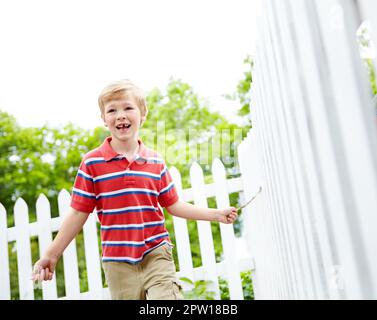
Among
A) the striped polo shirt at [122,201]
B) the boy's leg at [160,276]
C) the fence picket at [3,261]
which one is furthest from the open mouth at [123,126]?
the fence picket at [3,261]

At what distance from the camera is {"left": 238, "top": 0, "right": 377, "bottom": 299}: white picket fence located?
82cm

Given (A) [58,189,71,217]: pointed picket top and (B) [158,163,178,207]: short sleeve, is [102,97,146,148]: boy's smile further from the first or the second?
(A) [58,189,71,217]: pointed picket top

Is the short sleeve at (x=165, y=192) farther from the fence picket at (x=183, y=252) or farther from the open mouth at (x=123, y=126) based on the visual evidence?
the fence picket at (x=183, y=252)

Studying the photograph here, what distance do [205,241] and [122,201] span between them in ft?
3.63

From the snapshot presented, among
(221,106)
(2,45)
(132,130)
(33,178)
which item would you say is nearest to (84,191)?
(132,130)

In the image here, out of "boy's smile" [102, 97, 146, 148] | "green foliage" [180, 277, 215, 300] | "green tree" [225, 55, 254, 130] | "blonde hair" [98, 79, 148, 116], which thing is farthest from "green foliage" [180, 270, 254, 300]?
"green tree" [225, 55, 254, 130]

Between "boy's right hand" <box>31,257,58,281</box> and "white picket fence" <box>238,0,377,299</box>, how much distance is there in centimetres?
114

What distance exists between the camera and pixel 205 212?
2.30 meters

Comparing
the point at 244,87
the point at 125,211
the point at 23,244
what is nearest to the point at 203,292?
the point at 125,211

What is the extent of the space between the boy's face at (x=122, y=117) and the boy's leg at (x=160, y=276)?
2.09ft

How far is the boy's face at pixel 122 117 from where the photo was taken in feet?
7.18

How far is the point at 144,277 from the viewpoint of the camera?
2.06 m
